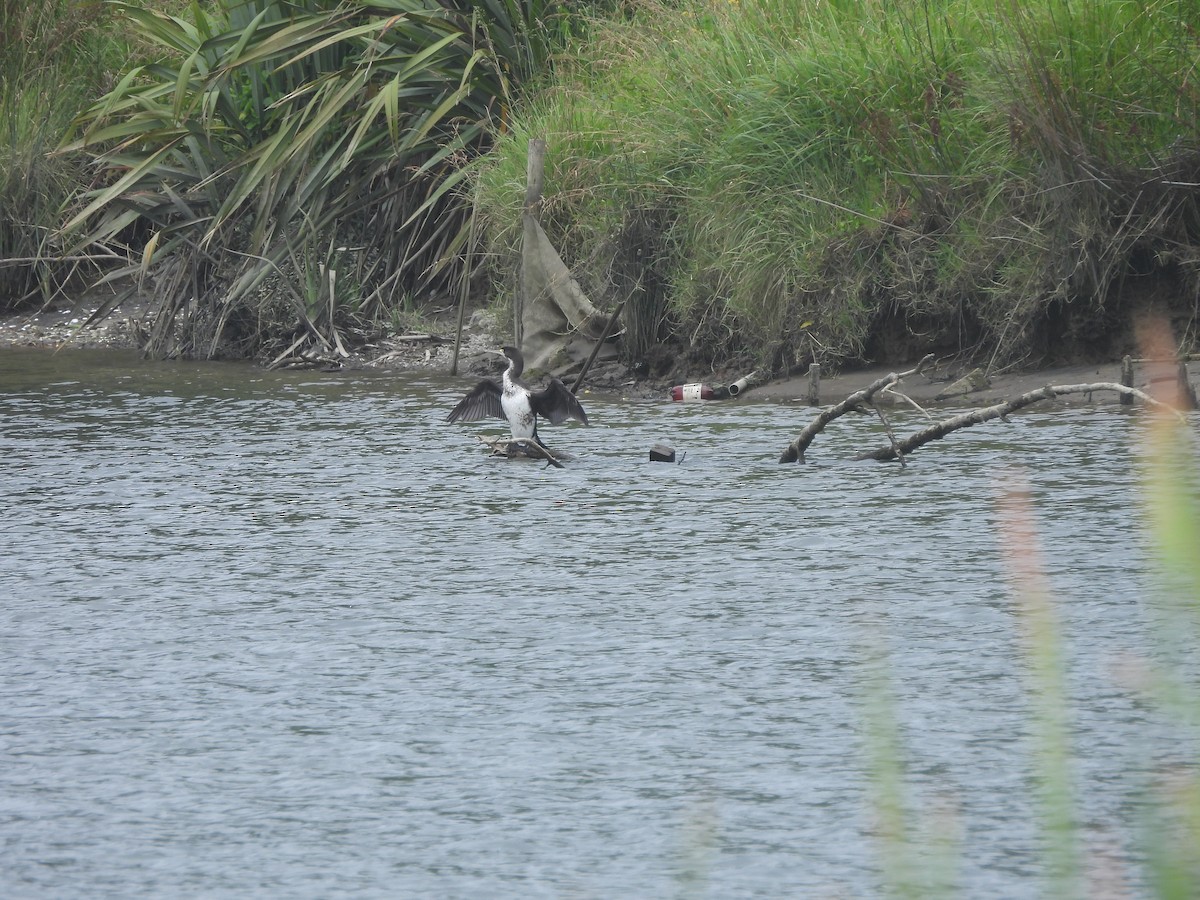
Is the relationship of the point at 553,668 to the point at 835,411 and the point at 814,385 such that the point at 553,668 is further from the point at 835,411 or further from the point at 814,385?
the point at 814,385

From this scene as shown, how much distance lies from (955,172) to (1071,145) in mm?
782

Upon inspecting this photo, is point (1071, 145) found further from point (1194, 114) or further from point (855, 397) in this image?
point (855, 397)

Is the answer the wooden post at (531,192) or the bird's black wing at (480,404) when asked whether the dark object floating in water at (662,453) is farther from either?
the wooden post at (531,192)

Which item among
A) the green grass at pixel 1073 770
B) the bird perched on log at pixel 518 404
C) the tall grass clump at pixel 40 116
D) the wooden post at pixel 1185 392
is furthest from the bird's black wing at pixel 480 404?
the tall grass clump at pixel 40 116

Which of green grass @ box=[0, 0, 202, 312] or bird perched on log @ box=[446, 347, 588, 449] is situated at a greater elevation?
green grass @ box=[0, 0, 202, 312]

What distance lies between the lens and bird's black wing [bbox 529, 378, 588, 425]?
313 inches

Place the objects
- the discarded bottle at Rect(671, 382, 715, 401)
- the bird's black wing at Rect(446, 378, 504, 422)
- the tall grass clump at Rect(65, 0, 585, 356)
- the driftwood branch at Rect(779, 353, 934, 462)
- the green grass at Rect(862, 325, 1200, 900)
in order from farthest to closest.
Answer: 1. the tall grass clump at Rect(65, 0, 585, 356)
2. the discarded bottle at Rect(671, 382, 715, 401)
3. the bird's black wing at Rect(446, 378, 504, 422)
4. the driftwood branch at Rect(779, 353, 934, 462)
5. the green grass at Rect(862, 325, 1200, 900)

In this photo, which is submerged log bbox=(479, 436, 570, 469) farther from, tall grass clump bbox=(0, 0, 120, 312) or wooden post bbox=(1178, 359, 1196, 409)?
tall grass clump bbox=(0, 0, 120, 312)

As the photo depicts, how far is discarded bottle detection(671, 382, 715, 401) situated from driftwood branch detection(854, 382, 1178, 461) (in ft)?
7.59

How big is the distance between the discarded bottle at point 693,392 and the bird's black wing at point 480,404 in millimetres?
1801

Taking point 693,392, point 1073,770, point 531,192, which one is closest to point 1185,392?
point 693,392

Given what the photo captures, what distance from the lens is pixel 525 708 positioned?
4.32 m

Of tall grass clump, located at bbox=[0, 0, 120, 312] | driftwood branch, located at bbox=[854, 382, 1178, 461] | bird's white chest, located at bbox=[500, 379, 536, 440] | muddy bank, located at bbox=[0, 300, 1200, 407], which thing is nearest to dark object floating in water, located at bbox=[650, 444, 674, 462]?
Result: bird's white chest, located at bbox=[500, 379, 536, 440]

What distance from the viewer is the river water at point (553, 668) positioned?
344 centimetres
